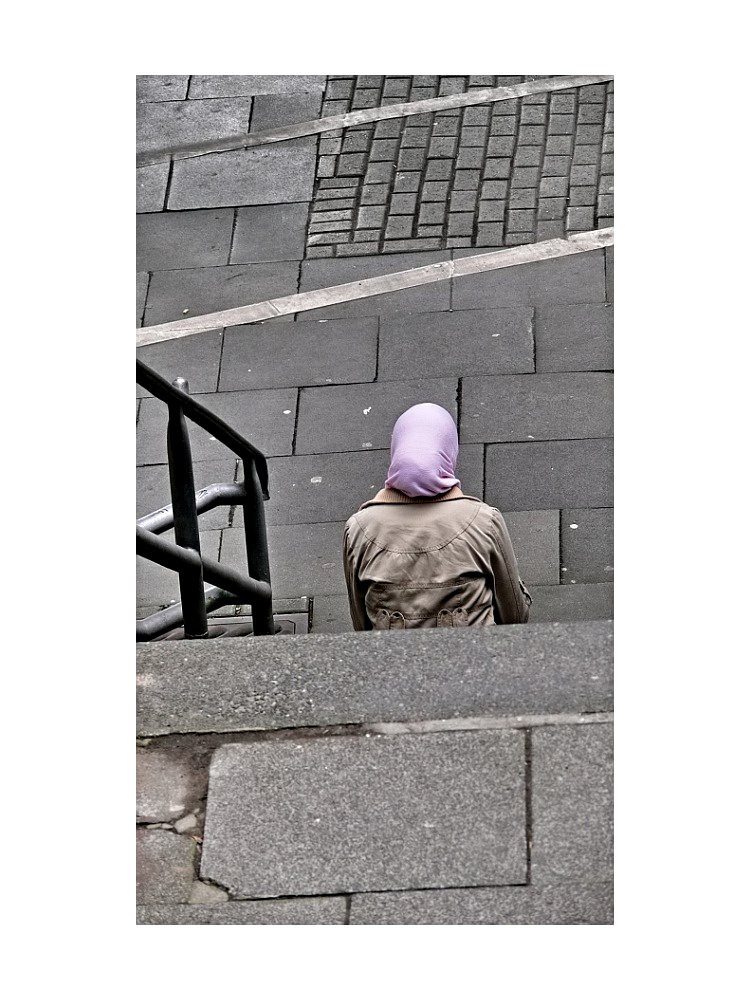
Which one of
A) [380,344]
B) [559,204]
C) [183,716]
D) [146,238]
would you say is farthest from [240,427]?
[183,716]

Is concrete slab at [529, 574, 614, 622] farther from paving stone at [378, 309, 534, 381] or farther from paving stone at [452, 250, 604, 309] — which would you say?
paving stone at [452, 250, 604, 309]

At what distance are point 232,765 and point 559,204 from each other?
5561 mm

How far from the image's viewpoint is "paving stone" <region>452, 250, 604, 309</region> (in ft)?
22.5

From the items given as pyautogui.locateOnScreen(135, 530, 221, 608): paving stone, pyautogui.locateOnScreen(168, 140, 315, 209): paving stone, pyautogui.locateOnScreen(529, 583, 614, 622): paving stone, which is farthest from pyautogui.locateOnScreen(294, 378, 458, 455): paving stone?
pyautogui.locateOnScreen(168, 140, 315, 209): paving stone

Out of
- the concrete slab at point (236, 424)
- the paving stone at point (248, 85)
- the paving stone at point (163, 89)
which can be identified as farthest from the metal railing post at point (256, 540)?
the paving stone at point (163, 89)

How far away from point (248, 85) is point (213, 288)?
8.09 feet

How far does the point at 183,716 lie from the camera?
2928 millimetres

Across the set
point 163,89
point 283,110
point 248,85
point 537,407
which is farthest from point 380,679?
point 163,89

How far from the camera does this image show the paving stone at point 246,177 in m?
7.94

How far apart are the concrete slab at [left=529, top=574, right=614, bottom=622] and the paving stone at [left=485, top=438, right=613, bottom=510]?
0.51 m

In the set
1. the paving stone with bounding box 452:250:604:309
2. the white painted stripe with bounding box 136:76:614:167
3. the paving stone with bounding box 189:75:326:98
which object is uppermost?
the paving stone with bounding box 189:75:326:98

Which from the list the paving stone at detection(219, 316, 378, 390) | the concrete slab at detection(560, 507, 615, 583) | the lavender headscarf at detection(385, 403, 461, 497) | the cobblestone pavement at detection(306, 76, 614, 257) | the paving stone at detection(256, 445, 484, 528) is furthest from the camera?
the cobblestone pavement at detection(306, 76, 614, 257)

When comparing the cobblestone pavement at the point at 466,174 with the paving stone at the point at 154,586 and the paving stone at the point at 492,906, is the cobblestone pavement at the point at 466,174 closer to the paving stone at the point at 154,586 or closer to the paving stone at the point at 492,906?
the paving stone at the point at 154,586

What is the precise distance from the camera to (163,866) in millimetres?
2557
